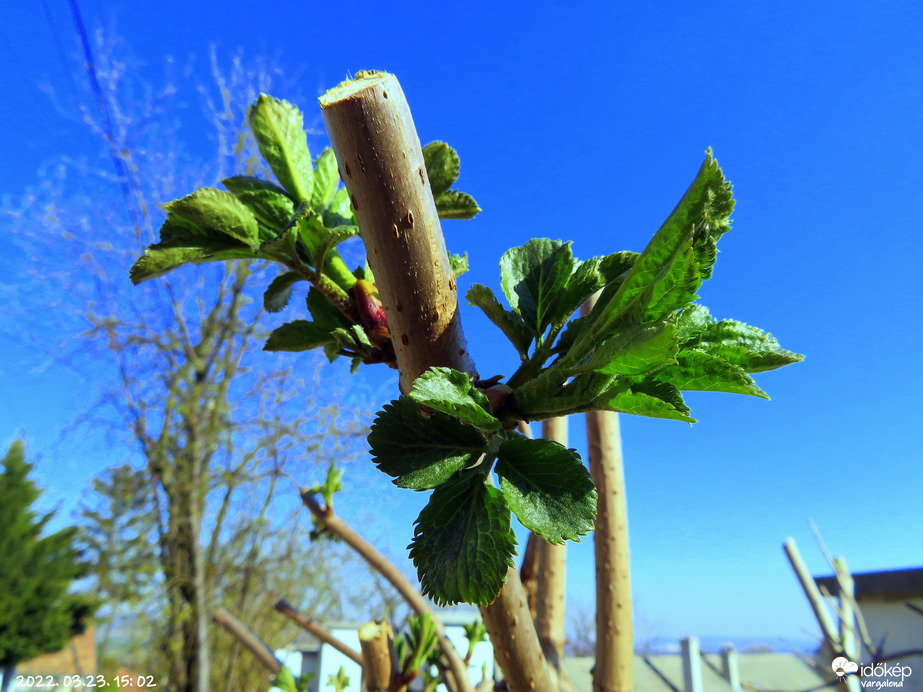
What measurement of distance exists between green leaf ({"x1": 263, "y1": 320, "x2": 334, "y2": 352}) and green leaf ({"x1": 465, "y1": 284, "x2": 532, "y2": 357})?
17cm

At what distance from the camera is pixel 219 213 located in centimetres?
53

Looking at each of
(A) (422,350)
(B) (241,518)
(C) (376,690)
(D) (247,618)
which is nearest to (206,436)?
(B) (241,518)

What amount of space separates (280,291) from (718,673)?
731 cm

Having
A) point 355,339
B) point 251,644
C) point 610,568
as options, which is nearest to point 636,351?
point 355,339

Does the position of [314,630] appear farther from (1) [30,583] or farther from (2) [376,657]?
(1) [30,583]

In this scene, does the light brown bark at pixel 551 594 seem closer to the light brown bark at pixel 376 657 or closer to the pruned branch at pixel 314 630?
the light brown bark at pixel 376 657

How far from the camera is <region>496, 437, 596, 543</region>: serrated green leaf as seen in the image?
15.7 inches

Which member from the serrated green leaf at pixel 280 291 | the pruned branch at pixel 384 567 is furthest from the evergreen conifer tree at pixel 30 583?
the serrated green leaf at pixel 280 291

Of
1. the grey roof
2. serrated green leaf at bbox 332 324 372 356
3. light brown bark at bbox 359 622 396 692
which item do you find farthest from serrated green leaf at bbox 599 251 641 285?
the grey roof

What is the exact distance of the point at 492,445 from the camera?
0.44m

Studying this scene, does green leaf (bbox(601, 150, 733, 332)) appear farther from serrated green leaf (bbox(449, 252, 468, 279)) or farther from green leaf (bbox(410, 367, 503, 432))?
serrated green leaf (bbox(449, 252, 468, 279))

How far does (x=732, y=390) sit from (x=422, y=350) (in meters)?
0.23

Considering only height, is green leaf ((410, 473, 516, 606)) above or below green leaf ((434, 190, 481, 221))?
below

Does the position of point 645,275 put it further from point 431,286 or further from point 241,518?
point 241,518
